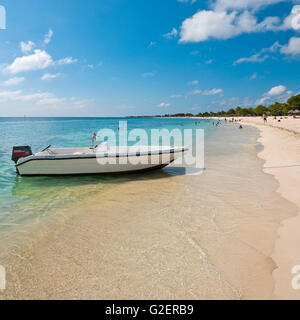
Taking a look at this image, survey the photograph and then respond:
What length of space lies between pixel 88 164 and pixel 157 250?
625 cm

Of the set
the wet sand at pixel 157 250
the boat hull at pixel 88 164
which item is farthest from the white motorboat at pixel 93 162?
the wet sand at pixel 157 250

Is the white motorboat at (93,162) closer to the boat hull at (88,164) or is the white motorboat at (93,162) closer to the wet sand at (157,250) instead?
the boat hull at (88,164)

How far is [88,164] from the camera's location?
29.9 ft

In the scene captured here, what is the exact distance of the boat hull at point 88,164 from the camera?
29.5ft

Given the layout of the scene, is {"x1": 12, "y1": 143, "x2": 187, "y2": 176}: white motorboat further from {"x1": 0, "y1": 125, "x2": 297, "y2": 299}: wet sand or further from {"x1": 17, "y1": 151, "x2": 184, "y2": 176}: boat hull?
{"x1": 0, "y1": 125, "x2": 297, "y2": 299}: wet sand

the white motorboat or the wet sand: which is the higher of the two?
the white motorboat

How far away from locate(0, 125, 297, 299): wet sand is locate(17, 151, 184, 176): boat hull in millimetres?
2622

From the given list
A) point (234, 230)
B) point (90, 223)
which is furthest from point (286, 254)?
point (90, 223)

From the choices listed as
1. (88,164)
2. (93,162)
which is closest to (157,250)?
(93,162)

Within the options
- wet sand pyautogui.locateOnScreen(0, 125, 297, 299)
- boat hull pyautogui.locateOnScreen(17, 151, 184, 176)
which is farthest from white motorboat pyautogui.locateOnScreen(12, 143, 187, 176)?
wet sand pyautogui.locateOnScreen(0, 125, 297, 299)

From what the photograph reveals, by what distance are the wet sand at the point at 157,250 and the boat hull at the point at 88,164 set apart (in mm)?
2622

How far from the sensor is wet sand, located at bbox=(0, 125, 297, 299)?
2.91m

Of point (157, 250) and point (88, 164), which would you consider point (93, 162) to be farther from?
point (157, 250)
